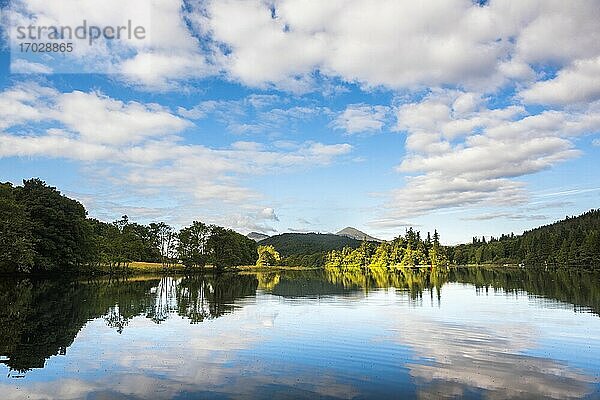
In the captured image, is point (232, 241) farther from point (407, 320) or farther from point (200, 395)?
point (200, 395)

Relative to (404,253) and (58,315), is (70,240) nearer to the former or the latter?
(58,315)

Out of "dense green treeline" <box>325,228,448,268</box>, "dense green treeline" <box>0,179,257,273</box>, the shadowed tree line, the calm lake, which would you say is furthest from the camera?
"dense green treeline" <box>325,228,448,268</box>

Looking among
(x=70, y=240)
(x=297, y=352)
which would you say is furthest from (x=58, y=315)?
(x=70, y=240)

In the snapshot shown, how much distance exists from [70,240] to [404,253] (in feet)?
361

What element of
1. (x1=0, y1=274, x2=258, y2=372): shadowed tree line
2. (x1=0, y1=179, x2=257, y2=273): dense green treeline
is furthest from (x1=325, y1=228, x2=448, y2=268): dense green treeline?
(x1=0, y1=274, x2=258, y2=372): shadowed tree line

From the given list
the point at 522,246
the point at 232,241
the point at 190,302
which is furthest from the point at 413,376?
the point at 522,246

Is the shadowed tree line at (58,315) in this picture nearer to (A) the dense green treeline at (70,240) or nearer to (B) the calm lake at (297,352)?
(B) the calm lake at (297,352)

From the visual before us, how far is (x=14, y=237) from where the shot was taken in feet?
159

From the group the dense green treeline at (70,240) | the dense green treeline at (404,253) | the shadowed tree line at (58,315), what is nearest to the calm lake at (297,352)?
the shadowed tree line at (58,315)

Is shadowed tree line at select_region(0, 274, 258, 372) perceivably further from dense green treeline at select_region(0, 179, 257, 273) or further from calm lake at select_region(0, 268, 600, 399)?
dense green treeline at select_region(0, 179, 257, 273)

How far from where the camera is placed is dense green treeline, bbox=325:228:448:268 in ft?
503

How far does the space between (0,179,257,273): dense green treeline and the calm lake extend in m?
22.2

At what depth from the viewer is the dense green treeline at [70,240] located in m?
50.2

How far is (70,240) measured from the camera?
227 ft
